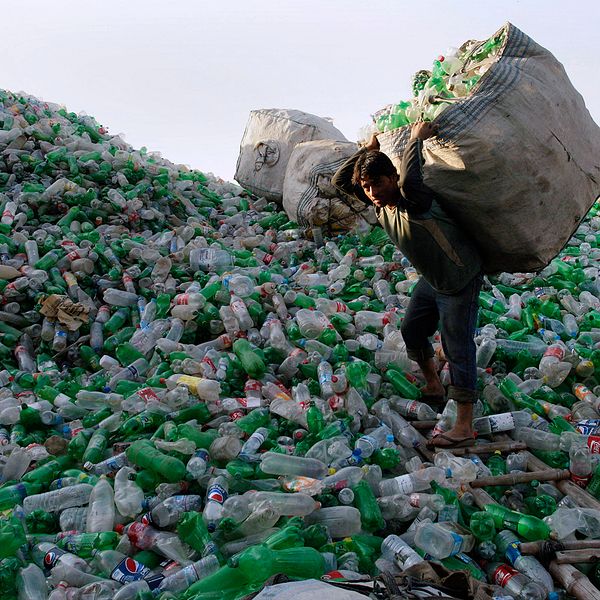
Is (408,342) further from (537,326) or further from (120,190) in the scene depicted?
(120,190)

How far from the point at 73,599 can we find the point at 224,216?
229 inches

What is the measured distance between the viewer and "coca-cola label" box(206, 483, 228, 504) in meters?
2.60

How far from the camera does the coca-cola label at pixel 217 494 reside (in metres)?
2.60

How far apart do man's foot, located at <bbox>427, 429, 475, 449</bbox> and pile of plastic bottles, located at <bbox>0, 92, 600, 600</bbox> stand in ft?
0.29

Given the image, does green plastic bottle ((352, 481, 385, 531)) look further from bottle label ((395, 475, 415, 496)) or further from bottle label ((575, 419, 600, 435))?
bottle label ((575, 419, 600, 435))

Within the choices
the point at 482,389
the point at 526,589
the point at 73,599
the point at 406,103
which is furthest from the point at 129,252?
the point at 526,589

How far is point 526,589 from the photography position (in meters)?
2.26

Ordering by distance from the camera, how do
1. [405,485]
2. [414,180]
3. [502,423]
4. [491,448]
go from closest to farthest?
1. [414,180]
2. [405,485]
3. [491,448]
4. [502,423]

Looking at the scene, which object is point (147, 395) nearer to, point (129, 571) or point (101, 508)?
point (101, 508)

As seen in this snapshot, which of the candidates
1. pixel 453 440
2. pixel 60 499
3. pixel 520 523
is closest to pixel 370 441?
pixel 453 440

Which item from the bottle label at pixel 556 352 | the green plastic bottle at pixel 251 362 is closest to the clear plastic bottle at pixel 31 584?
the green plastic bottle at pixel 251 362

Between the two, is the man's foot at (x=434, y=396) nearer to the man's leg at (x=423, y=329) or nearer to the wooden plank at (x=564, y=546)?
the man's leg at (x=423, y=329)

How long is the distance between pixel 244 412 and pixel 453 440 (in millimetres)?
1153

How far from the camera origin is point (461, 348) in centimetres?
313
